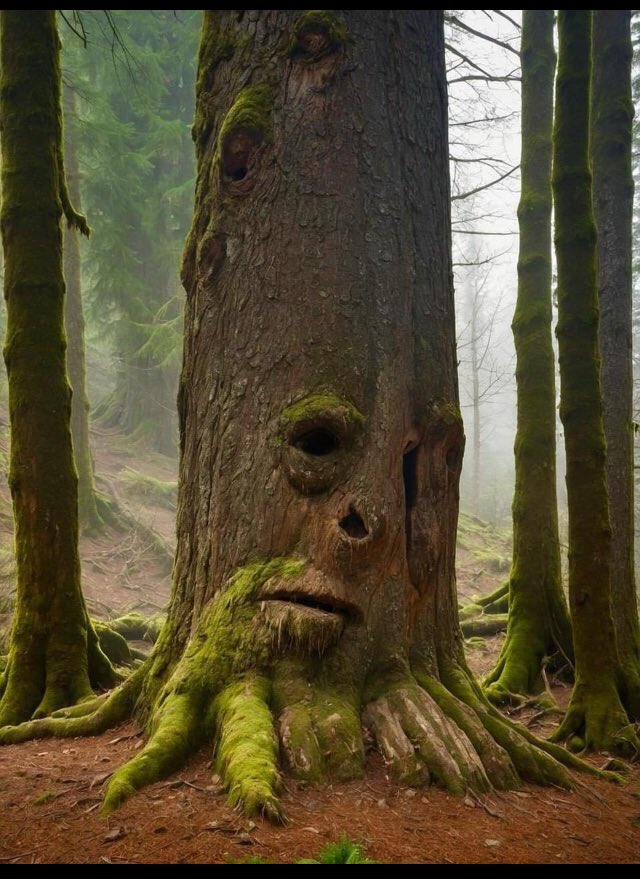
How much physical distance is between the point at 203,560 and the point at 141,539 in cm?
A: 1140

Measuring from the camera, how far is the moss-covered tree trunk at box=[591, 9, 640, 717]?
240 inches

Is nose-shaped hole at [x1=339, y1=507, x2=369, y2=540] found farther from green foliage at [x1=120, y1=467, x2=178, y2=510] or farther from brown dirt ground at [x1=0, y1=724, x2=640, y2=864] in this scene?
green foliage at [x1=120, y1=467, x2=178, y2=510]

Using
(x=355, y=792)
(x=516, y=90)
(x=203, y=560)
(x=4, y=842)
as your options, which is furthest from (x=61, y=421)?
(x=516, y=90)

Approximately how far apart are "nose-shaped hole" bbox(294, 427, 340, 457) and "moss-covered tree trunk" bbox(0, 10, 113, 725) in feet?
8.28

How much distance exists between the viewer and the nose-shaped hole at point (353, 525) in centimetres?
341

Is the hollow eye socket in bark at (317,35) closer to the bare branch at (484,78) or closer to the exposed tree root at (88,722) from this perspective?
the exposed tree root at (88,722)

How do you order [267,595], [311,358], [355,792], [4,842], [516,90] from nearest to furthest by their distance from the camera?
[4,842]
[355,792]
[267,595]
[311,358]
[516,90]

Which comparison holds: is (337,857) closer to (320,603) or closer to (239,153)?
(320,603)

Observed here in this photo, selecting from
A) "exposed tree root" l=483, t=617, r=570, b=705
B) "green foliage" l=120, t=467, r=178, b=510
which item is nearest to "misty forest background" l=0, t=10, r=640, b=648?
"green foliage" l=120, t=467, r=178, b=510

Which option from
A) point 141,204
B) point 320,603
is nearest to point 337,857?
point 320,603

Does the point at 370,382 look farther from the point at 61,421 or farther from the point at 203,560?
the point at 61,421

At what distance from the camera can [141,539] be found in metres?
14.4

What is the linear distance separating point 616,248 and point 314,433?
4.81 m

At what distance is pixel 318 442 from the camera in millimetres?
3611
